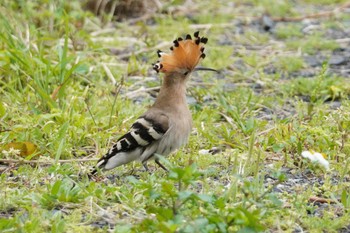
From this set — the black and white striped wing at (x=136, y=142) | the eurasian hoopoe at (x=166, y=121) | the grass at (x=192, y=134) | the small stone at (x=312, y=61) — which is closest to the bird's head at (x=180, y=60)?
the eurasian hoopoe at (x=166, y=121)

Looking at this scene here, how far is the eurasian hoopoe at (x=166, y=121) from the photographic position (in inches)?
180

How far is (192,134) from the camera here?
5492 mm

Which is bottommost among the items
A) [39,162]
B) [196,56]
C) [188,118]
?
[39,162]

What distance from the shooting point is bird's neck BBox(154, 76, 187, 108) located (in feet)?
15.6

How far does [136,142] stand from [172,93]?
38 cm

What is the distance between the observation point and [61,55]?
6082mm

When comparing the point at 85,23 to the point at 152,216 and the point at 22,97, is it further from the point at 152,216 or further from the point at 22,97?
the point at 152,216

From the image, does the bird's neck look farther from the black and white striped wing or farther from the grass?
the grass

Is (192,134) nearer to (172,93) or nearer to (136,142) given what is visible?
(172,93)

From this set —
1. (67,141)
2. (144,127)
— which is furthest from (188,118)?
(67,141)

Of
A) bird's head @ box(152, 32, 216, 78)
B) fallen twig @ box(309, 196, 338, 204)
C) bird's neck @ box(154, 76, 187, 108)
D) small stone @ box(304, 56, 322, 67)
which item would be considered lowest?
fallen twig @ box(309, 196, 338, 204)

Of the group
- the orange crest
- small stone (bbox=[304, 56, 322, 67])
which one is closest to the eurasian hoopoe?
the orange crest

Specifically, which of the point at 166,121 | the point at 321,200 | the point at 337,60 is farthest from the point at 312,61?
the point at 321,200

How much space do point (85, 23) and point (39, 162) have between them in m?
3.47
